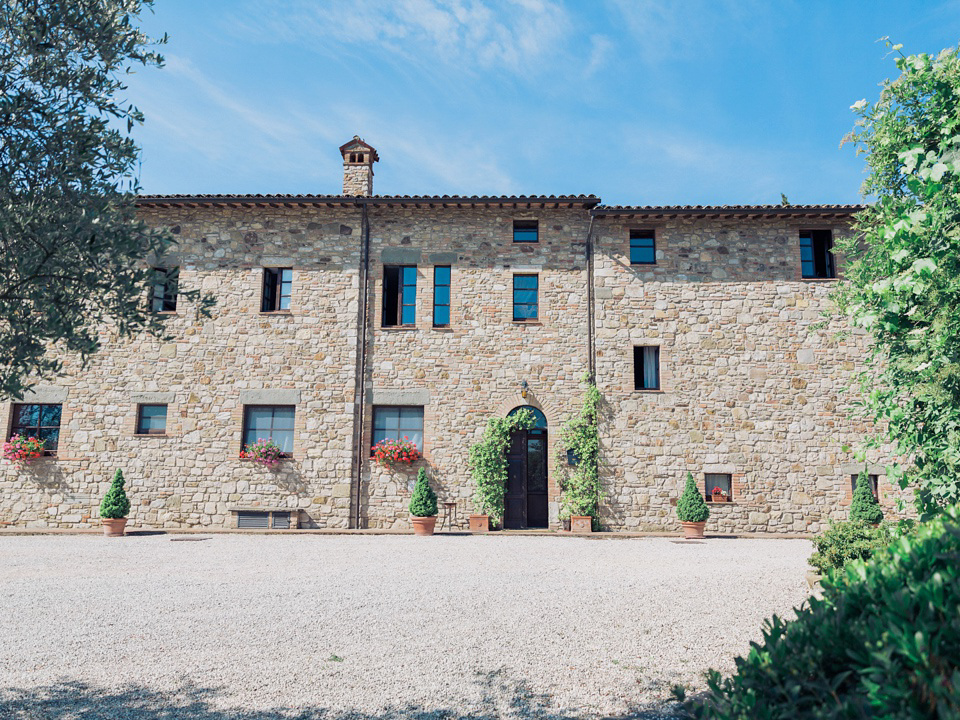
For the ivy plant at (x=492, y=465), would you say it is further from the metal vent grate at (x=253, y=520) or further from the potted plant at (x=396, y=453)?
the metal vent grate at (x=253, y=520)

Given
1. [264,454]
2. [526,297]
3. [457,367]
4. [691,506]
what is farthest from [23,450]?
[691,506]

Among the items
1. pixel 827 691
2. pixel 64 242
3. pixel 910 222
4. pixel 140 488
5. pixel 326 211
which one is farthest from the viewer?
pixel 326 211

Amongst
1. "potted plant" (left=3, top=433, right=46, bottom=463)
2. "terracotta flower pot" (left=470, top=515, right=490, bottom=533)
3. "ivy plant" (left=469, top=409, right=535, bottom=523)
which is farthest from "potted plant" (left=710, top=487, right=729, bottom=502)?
"potted plant" (left=3, top=433, right=46, bottom=463)

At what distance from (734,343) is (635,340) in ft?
6.85

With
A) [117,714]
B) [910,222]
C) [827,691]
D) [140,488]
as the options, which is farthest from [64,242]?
[140,488]

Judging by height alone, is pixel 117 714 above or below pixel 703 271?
below

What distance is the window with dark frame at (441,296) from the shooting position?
14.5m

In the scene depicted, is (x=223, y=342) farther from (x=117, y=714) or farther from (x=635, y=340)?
(x=117, y=714)

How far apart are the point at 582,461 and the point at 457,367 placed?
3.25m

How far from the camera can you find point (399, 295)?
14680mm

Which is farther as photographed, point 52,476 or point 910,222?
point 52,476

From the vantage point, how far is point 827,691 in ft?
6.02

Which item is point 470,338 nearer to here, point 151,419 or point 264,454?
point 264,454

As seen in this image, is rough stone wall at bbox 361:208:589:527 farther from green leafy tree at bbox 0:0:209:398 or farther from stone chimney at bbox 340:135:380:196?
green leafy tree at bbox 0:0:209:398
